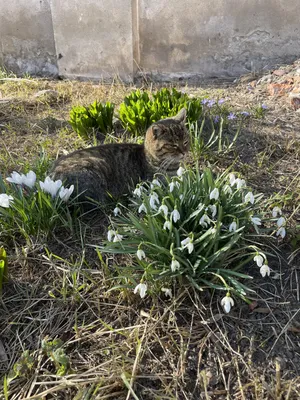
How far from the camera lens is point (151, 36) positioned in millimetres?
6238

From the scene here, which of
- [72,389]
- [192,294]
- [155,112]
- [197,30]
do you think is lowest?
[72,389]

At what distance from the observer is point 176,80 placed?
6395 mm

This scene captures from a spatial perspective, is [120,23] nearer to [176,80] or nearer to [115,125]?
[176,80]

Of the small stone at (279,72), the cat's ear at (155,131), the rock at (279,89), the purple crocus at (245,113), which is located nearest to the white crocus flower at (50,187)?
the cat's ear at (155,131)

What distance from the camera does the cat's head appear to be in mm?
3248

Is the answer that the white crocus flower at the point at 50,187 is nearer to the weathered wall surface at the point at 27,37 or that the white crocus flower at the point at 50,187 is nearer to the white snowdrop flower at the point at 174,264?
the white snowdrop flower at the point at 174,264

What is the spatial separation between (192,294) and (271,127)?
264 centimetres

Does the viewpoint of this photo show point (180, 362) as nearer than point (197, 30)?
Yes

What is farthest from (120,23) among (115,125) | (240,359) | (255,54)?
(240,359)

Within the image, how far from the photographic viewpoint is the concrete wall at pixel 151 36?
5773mm

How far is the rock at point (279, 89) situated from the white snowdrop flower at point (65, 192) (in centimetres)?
342

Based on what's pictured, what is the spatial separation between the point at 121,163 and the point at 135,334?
1604 mm

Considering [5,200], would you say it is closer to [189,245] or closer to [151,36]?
[189,245]

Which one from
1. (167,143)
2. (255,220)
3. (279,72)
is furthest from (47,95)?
(255,220)
